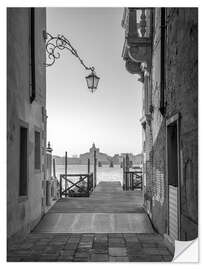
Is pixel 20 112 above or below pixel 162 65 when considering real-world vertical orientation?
below

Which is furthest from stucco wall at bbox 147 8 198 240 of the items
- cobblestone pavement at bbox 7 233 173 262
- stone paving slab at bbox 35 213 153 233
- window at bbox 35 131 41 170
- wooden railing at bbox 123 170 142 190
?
wooden railing at bbox 123 170 142 190

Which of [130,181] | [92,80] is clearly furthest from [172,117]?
[130,181]

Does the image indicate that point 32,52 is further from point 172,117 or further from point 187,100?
point 187,100

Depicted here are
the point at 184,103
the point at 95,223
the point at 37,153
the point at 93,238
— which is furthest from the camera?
the point at 37,153

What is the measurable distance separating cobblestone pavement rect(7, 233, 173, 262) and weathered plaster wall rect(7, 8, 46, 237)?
17.4 inches

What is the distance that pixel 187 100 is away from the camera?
4.67 meters

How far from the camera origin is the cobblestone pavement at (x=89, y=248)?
465 centimetres

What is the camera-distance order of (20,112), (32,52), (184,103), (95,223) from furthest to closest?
(95,223) < (32,52) < (20,112) < (184,103)

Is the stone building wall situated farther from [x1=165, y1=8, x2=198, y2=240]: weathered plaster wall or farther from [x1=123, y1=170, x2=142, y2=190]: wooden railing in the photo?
[x1=123, y1=170, x2=142, y2=190]: wooden railing

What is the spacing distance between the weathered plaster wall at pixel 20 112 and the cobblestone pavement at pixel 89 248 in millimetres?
443

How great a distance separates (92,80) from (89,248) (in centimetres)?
407

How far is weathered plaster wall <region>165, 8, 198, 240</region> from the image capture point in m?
4.21
